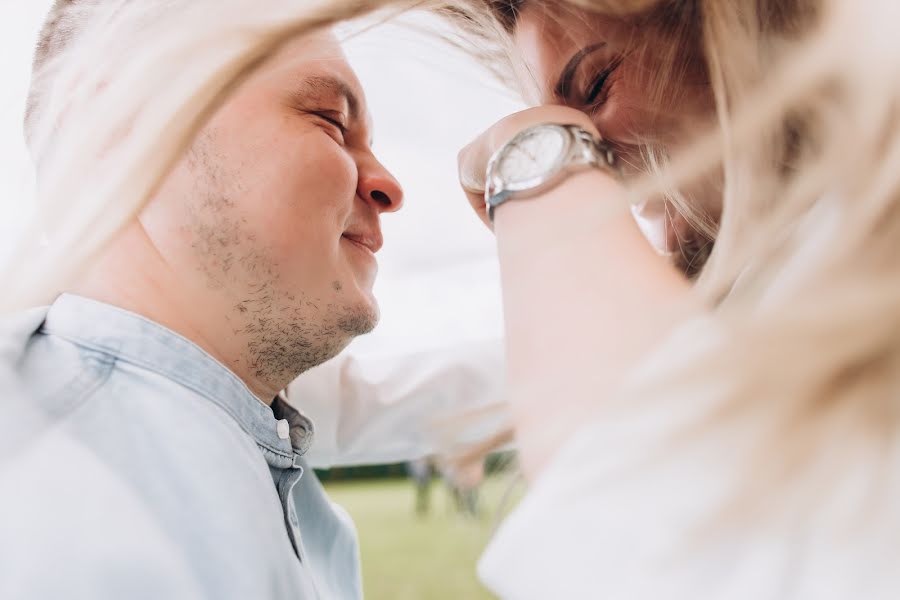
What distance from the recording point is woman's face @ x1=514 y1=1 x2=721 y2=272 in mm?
776

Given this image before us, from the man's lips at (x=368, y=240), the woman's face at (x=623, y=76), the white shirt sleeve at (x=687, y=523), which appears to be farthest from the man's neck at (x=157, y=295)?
the white shirt sleeve at (x=687, y=523)

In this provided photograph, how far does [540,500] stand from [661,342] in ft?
0.43

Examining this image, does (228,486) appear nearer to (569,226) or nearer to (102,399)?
(102,399)

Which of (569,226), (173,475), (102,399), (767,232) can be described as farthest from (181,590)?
(767,232)

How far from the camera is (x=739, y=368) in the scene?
0.45 m

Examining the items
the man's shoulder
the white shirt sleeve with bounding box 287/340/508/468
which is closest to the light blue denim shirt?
the man's shoulder

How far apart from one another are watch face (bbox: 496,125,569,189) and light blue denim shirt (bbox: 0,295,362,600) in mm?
496

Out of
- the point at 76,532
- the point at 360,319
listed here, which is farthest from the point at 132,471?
the point at 360,319

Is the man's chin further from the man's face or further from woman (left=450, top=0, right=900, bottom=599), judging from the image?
woman (left=450, top=0, right=900, bottom=599)

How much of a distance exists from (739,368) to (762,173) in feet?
0.59

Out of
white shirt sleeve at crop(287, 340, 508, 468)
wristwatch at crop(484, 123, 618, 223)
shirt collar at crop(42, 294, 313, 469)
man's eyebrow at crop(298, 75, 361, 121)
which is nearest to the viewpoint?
wristwatch at crop(484, 123, 618, 223)

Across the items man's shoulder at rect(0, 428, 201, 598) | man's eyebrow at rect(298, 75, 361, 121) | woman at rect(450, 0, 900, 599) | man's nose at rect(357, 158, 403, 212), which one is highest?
woman at rect(450, 0, 900, 599)

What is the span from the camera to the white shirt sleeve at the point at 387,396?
1.57 metres

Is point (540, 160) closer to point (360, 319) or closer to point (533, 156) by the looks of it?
point (533, 156)
